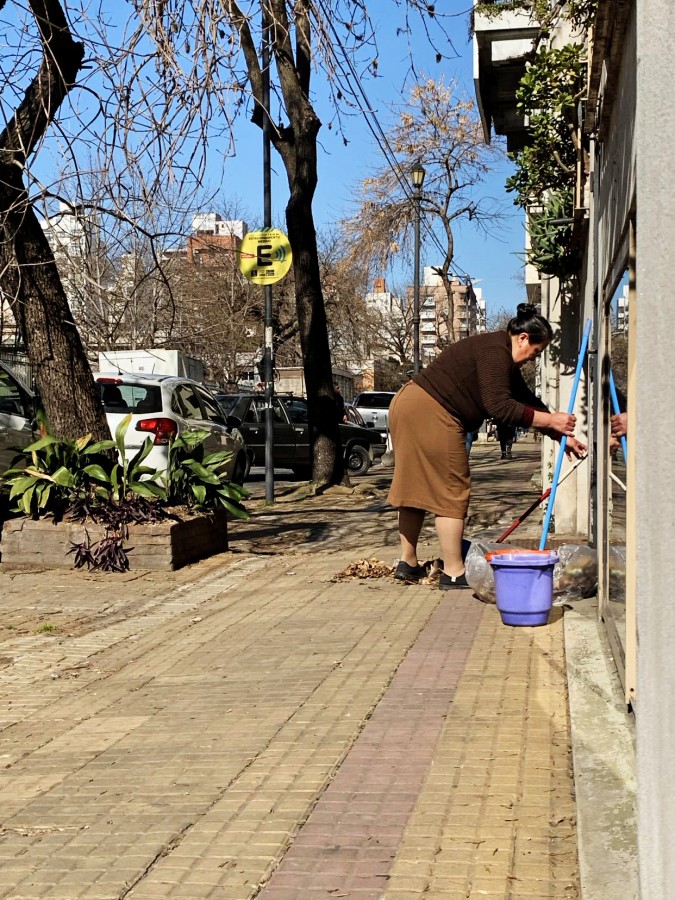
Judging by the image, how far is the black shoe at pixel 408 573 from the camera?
27.4 ft

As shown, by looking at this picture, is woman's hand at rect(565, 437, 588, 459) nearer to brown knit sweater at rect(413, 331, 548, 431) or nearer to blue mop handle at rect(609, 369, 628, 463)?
brown knit sweater at rect(413, 331, 548, 431)

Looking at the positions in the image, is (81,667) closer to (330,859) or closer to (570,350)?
(330,859)

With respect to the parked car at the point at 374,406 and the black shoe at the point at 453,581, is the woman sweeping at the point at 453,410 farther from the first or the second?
the parked car at the point at 374,406

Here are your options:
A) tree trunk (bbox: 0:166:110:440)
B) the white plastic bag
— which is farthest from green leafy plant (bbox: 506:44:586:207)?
tree trunk (bbox: 0:166:110:440)

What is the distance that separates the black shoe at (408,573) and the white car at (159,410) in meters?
5.33

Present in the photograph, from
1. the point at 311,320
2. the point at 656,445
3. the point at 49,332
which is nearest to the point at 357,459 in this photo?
the point at 311,320

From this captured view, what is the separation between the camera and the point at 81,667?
6395 mm

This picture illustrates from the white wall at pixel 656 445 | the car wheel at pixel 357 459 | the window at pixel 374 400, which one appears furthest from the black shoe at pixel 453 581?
the window at pixel 374 400

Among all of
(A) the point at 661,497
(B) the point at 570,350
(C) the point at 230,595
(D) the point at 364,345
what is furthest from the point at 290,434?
(D) the point at 364,345

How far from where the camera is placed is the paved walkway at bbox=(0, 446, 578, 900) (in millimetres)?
3510

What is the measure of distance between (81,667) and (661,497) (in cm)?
455

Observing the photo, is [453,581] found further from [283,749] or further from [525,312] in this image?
[283,749]

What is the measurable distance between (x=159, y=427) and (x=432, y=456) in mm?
6927

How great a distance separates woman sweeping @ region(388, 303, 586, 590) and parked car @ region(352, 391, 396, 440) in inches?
1217
